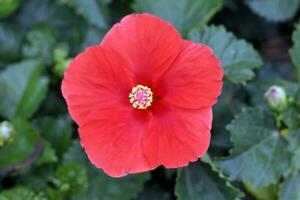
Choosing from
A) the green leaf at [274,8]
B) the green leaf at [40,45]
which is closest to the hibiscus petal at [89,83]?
the green leaf at [40,45]

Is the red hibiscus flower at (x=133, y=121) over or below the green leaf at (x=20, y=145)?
over

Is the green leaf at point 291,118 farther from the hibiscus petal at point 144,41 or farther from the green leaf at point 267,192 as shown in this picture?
the hibiscus petal at point 144,41

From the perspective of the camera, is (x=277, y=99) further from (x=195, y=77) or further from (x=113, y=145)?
(x=113, y=145)

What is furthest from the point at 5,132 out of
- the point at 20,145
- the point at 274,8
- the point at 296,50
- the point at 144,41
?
the point at 274,8

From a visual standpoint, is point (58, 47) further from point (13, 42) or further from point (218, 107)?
point (218, 107)

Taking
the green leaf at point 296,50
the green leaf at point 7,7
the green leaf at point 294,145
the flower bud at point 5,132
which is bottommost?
the flower bud at point 5,132

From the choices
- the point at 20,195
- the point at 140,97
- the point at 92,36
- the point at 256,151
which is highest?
the point at 140,97
